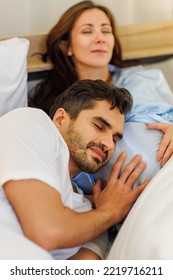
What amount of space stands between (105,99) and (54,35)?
606 millimetres

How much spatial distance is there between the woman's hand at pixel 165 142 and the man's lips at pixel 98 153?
0.19m

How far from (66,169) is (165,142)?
0.36 metres

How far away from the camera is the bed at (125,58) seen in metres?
0.93

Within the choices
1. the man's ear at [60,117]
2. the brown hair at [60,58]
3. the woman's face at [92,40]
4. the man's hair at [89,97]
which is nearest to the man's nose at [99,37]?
the woman's face at [92,40]

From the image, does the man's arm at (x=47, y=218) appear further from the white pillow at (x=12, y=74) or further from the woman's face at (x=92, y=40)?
the woman's face at (x=92, y=40)

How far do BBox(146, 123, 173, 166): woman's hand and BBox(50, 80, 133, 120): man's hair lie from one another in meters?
0.11

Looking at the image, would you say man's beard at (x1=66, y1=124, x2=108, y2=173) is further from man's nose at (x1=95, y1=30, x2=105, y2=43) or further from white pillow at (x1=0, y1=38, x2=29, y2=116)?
man's nose at (x1=95, y1=30, x2=105, y2=43)

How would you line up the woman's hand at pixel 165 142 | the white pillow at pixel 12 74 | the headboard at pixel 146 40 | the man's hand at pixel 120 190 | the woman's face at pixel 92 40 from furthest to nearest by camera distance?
the headboard at pixel 146 40, the woman's face at pixel 92 40, the white pillow at pixel 12 74, the woman's hand at pixel 165 142, the man's hand at pixel 120 190

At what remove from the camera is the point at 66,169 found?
1112 mm

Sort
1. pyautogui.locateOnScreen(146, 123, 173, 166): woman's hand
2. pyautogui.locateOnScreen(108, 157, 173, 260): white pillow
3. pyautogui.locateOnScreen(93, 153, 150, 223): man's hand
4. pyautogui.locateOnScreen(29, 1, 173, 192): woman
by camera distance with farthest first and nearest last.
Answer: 1. pyautogui.locateOnScreen(29, 1, 173, 192): woman
2. pyautogui.locateOnScreen(146, 123, 173, 166): woman's hand
3. pyautogui.locateOnScreen(93, 153, 150, 223): man's hand
4. pyautogui.locateOnScreen(108, 157, 173, 260): white pillow

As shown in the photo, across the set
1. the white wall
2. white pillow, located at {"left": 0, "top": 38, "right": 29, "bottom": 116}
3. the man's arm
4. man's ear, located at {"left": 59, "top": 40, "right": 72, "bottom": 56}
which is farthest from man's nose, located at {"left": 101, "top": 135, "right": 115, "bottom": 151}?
the white wall

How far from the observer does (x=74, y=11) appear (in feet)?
5.85

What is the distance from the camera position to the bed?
0.93 metres
